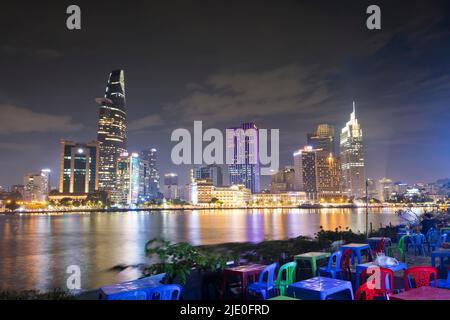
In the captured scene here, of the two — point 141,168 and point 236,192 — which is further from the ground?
point 141,168

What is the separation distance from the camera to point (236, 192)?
155625mm

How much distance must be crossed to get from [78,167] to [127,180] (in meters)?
23.6

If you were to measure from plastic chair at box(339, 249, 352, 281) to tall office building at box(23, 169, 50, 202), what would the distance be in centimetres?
18612

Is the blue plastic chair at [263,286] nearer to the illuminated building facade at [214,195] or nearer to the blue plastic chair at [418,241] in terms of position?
the blue plastic chair at [418,241]

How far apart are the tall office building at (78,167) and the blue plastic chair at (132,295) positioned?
17085cm

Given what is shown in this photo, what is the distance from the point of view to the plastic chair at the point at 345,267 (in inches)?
239

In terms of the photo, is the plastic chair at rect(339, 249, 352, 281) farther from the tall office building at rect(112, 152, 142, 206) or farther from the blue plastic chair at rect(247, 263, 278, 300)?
the tall office building at rect(112, 152, 142, 206)

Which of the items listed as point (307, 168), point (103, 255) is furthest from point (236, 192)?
point (103, 255)

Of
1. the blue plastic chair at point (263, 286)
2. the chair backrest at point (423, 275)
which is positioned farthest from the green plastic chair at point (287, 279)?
the chair backrest at point (423, 275)

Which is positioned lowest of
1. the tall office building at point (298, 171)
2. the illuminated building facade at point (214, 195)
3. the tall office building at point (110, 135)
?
the illuminated building facade at point (214, 195)

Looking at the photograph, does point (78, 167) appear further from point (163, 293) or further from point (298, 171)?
point (163, 293)

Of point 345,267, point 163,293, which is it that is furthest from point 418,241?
point 163,293
